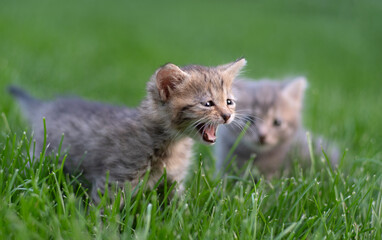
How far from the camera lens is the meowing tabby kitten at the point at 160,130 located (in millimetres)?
2666

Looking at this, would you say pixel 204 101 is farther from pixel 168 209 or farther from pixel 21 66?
pixel 21 66

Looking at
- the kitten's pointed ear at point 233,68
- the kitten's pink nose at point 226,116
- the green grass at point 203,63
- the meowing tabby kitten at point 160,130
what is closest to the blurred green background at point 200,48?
the green grass at point 203,63

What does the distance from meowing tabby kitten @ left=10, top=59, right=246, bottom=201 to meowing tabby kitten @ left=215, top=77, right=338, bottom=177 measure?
3.35 feet

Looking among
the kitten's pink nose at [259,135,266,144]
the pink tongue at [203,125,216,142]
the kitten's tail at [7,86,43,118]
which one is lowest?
the kitten's tail at [7,86,43,118]

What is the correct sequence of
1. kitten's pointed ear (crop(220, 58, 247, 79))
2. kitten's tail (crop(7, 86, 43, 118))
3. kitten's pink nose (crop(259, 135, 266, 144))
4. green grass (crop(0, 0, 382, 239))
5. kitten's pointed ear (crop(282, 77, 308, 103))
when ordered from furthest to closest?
kitten's pointed ear (crop(282, 77, 308, 103)) → kitten's tail (crop(7, 86, 43, 118)) → kitten's pink nose (crop(259, 135, 266, 144)) → kitten's pointed ear (crop(220, 58, 247, 79)) → green grass (crop(0, 0, 382, 239))

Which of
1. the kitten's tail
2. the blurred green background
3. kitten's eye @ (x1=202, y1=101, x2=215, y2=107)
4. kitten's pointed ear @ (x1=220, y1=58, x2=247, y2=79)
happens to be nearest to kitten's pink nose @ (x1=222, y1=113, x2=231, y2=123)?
kitten's eye @ (x1=202, y1=101, x2=215, y2=107)

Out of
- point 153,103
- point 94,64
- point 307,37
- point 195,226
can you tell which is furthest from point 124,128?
point 307,37

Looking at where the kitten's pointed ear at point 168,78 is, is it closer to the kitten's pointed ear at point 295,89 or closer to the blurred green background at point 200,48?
the blurred green background at point 200,48

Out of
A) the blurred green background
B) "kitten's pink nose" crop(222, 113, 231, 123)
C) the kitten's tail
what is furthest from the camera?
the blurred green background

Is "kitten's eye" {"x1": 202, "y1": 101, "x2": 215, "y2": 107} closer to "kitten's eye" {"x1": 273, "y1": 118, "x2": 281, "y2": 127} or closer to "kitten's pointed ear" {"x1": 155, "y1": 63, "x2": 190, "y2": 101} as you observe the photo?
"kitten's pointed ear" {"x1": 155, "y1": 63, "x2": 190, "y2": 101}

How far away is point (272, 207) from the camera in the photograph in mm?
2623

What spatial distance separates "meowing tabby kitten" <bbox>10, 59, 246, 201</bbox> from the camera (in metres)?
2.67

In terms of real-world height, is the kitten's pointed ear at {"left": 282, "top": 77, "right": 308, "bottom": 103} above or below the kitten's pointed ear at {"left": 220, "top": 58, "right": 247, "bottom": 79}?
above

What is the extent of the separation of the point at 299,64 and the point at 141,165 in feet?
21.7
